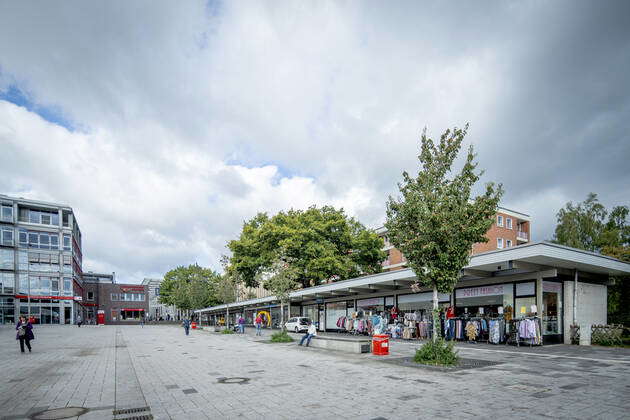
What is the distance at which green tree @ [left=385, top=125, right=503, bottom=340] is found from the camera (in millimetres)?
12367

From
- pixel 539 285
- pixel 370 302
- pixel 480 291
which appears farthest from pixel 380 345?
pixel 370 302

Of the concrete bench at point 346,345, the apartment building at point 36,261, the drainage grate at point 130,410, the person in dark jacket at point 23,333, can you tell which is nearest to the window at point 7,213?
the apartment building at point 36,261

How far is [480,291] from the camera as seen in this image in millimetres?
21375

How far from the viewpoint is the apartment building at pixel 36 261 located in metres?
57.6

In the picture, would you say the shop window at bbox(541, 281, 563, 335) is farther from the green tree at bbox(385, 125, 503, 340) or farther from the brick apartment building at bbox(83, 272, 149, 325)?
the brick apartment building at bbox(83, 272, 149, 325)

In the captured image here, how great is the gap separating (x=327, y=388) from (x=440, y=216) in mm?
6132

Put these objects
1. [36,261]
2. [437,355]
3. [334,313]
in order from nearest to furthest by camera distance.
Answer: [437,355], [334,313], [36,261]

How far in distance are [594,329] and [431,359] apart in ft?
39.0

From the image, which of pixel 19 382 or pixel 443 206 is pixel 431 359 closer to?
pixel 443 206

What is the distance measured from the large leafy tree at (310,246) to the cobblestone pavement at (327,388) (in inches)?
922

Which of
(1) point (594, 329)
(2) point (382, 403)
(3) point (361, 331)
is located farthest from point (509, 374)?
(3) point (361, 331)

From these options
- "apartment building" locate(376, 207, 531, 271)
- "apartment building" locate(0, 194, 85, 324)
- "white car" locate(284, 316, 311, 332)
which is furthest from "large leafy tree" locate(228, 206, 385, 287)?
"apartment building" locate(0, 194, 85, 324)

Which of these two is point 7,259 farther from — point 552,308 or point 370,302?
point 552,308

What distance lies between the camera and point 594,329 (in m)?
19.0
